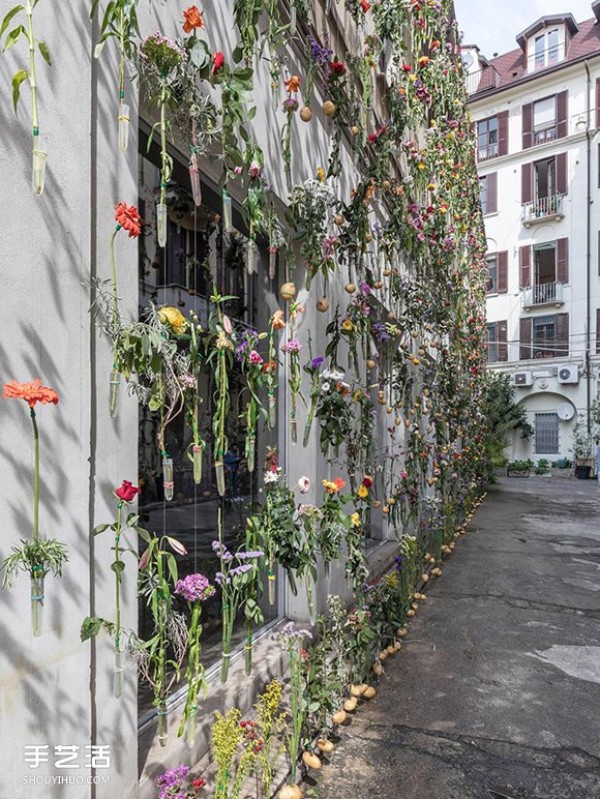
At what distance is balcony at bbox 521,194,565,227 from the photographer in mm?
18828

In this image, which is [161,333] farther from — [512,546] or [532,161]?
[532,161]

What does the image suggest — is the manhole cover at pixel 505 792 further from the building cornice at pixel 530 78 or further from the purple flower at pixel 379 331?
the building cornice at pixel 530 78

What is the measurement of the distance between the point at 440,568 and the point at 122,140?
4989mm

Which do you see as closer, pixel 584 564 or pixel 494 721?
pixel 494 721

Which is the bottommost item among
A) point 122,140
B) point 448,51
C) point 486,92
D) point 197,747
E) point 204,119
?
point 197,747

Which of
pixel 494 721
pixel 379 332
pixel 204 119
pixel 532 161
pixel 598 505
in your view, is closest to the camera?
pixel 204 119

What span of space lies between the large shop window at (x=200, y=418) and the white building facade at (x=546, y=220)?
59.1 feet

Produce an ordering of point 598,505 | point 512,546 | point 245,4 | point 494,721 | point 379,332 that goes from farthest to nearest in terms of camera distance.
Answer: point 598,505, point 512,546, point 379,332, point 494,721, point 245,4

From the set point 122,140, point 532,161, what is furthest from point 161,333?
point 532,161

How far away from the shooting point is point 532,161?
1961 cm

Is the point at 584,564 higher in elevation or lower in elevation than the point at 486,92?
lower

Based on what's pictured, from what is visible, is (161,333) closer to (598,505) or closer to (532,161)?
(598,505)

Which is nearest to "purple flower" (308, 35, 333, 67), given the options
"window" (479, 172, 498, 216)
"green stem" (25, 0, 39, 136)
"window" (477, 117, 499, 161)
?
"green stem" (25, 0, 39, 136)

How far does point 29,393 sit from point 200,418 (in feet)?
4.14
